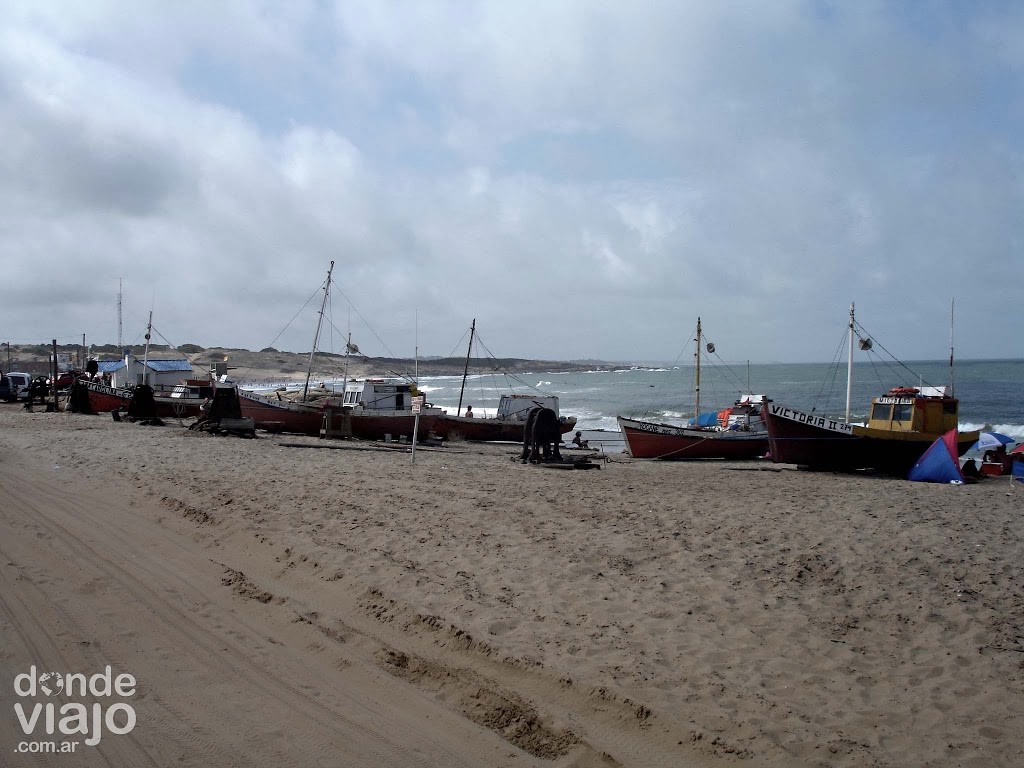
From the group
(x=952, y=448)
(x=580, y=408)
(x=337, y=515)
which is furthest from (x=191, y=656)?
(x=580, y=408)

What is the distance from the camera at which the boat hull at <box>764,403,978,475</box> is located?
63.4 feet

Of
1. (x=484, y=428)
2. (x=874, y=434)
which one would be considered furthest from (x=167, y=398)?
(x=874, y=434)

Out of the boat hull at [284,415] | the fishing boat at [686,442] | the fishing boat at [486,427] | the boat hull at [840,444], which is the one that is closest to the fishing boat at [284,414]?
the boat hull at [284,415]

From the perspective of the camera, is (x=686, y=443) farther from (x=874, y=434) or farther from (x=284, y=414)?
(x=284, y=414)

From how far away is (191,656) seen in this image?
5.55 metres

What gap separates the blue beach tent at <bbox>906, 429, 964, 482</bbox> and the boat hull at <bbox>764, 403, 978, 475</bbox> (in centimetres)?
142

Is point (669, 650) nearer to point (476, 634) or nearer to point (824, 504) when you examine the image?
point (476, 634)

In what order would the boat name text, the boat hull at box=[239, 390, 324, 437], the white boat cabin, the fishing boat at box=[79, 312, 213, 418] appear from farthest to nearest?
the fishing boat at box=[79, 312, 213, 418] → the white boat cabin → the boat hull at box=[239, 390, 324, 437] → the boat name text

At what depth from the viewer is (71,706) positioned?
186 inches

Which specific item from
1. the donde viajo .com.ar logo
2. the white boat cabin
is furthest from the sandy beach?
the white boat cabin

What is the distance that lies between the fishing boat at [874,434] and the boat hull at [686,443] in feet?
15.9

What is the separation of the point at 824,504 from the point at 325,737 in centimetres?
920

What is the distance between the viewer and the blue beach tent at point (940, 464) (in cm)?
1708

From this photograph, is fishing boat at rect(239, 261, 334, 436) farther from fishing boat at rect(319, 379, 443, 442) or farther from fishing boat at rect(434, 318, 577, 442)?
fishing boat at rect(434, 318, 577, 442)
